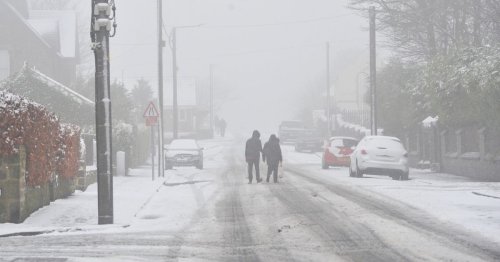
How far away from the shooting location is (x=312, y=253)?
1143 cm

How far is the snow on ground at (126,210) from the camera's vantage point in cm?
1512

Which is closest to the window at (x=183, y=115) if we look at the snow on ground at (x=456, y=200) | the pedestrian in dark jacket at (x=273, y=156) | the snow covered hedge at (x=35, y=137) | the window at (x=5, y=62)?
the window at (x=5, y=62)

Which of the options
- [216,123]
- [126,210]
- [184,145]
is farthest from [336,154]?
[216,123]

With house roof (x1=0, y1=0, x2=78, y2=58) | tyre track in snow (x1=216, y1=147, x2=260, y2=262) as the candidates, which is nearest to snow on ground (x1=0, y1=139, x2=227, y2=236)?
tyre track in snow (x1=216, y1=147, x2=260, y2=262)

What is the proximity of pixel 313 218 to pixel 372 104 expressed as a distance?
82.9 ft

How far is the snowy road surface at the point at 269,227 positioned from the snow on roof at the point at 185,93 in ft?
283

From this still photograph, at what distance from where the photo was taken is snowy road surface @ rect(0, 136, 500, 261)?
11500 millimetres

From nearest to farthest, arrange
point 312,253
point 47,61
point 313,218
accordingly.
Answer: point 312,253 < point 313,218 < point 47,61

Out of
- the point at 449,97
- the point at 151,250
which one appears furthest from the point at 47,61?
the point at 151,250

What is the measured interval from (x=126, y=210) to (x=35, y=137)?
294 cm

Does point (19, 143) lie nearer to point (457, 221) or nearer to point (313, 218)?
point (313, 218)

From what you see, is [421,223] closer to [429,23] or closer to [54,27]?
[429,23]

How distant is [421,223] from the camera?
1528cm

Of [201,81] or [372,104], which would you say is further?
[201,81]
